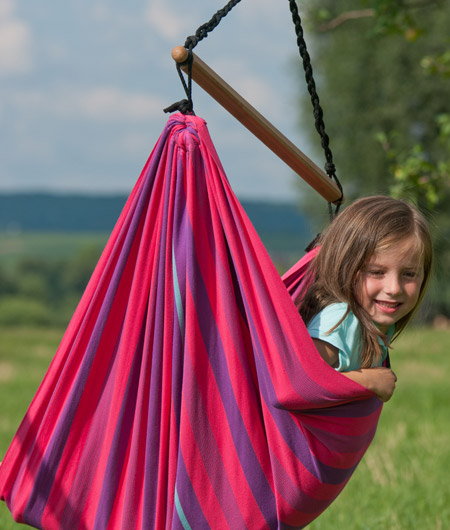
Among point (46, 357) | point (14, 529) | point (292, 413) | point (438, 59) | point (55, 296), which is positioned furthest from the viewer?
point (55, 296)

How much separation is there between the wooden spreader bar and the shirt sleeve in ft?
1.65

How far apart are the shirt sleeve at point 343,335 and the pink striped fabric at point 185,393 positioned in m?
0.13

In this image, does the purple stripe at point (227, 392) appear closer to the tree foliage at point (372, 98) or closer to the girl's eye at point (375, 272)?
the girl's eye at point (375, 272)

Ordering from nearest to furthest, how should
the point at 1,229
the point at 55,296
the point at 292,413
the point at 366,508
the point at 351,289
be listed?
the point at 292,413, the point at 351,289, the point at 366,508, the point at 55,296, the point at 1,229

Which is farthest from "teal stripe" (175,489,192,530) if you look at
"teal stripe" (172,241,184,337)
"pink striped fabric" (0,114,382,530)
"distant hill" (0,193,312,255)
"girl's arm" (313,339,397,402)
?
"distant hill" (0,193,312,255)

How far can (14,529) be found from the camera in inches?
125

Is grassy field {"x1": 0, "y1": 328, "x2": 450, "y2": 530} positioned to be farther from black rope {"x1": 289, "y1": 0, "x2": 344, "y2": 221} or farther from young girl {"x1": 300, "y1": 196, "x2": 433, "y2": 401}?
black rope {"x1": 289, "y1": 0, "x2": 344, "y2": 221}

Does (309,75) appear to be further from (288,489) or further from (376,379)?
(288,489)

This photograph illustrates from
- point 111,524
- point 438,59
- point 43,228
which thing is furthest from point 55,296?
point 111,524

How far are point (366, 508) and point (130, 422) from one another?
6.66 ft

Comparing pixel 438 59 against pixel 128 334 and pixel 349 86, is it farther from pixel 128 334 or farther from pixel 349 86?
pixel 349 86

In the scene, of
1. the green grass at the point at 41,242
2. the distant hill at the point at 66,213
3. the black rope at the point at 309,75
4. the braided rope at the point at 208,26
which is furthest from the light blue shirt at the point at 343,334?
the distant hill at the point at 66,213

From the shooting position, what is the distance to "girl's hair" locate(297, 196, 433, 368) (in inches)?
83.7

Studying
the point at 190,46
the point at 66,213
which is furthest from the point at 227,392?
the point at 66,213
